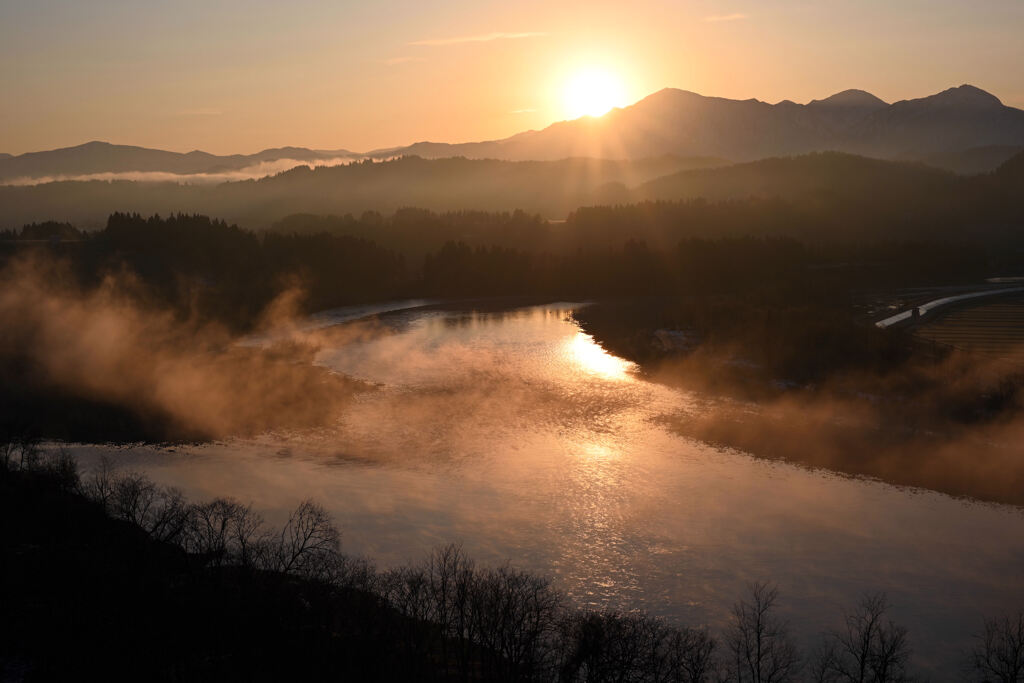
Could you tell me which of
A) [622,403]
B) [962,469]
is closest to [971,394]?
[962,469]

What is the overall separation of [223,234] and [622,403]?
8067 centimetres

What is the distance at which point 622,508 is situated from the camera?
99.1 ft

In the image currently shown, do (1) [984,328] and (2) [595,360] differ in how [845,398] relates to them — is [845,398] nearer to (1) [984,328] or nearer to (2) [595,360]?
(2) [595,360]

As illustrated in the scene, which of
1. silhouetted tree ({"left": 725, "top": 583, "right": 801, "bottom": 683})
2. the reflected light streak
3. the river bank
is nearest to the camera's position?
silhouetted tree ({"left": 725, "top": 583, "right": 801, "bottom": 683})

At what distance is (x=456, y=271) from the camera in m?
111

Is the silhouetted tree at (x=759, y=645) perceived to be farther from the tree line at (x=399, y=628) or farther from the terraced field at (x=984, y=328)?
the terraced field at (x=984, y=328)

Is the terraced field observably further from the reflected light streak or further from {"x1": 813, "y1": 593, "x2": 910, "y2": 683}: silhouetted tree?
Result: {"x1": 813, "y1": 593, "x2": 910, "y2": 683}: silhouetted tree

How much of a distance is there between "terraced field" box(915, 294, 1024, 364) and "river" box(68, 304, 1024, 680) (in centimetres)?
2309

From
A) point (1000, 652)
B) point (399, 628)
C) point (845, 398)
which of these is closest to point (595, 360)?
point (845, 398)

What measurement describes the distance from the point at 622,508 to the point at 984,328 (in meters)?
48.1

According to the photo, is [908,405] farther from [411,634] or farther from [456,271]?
[456,271]

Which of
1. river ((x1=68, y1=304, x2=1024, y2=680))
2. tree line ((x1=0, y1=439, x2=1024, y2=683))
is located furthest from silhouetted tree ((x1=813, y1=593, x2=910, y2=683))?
river ((x1=68, y1=304, x2=1024, y2=680))

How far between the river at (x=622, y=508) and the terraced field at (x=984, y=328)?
23.1 metres

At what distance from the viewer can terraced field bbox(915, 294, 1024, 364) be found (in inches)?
2190
